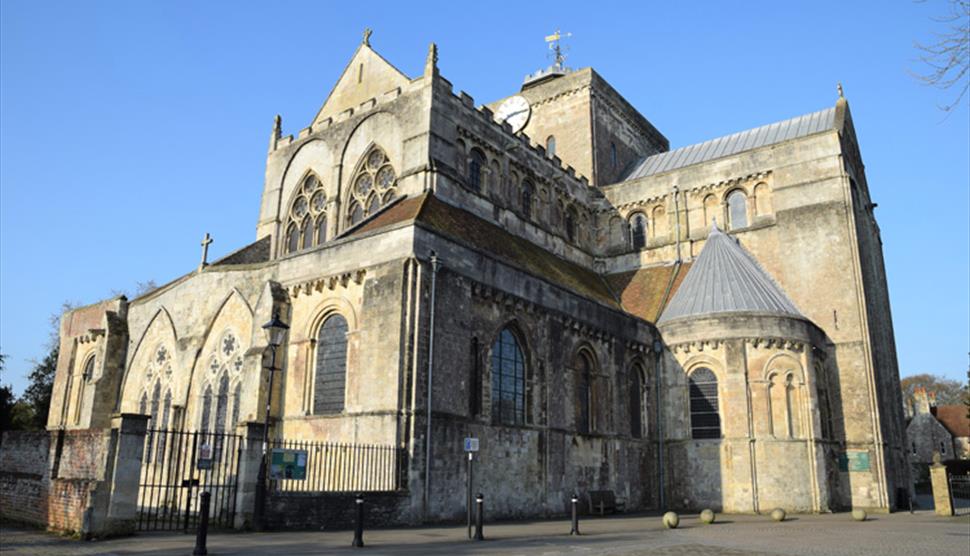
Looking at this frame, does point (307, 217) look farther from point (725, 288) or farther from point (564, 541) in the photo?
point (564, 541)

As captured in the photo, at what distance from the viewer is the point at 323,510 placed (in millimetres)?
16297

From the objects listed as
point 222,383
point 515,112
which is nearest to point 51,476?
point 222,383

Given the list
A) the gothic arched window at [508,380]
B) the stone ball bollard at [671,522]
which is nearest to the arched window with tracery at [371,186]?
the gothic arched window at [508,380]

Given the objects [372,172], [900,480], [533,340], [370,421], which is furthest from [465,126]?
[900,480]

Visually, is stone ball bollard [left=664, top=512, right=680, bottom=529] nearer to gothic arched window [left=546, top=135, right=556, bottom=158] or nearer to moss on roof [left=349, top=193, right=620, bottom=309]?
moss on roof [left=349, top=193, right=620, bottom=309]

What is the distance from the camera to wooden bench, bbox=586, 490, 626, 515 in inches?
973

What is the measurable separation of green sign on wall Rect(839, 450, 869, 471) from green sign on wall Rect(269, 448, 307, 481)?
22625mm

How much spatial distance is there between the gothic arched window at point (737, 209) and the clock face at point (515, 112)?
40.4ft

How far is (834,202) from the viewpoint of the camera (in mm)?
31953

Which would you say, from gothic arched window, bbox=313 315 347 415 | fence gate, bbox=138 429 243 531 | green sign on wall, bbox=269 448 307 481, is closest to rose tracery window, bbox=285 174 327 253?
gothic arched window, bbox=313 315 347 415

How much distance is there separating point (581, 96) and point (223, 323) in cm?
2520

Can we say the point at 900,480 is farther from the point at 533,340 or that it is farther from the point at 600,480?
the point at 533,340

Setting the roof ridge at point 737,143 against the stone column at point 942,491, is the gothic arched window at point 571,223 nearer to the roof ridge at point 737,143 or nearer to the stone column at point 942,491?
the roof ridge at point 737,143

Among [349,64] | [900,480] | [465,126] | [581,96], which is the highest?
[581,96]
